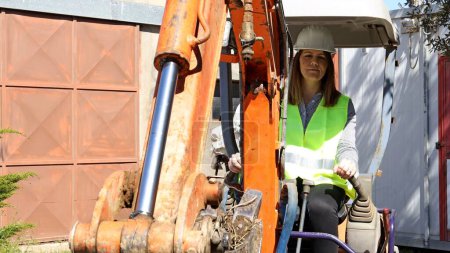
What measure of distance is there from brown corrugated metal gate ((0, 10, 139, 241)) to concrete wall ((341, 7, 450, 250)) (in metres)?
Result: 2.98

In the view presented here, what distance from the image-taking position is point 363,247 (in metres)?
4.20

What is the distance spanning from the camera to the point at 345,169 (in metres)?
3.76

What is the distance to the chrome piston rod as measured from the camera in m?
2.10

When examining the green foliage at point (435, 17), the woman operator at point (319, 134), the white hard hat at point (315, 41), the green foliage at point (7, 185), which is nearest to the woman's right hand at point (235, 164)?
the woman operator at point (319, 134)

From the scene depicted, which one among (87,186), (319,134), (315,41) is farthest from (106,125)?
(319,134)

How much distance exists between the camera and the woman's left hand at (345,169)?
3764mm

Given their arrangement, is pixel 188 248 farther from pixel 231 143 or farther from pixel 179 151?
pixel 231 143

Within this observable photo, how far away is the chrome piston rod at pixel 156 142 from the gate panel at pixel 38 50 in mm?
6368

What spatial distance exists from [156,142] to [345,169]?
1.79 metres

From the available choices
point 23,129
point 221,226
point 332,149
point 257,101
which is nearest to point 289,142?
point 332,149

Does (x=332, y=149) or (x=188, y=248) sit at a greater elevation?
(x=332, y=149)

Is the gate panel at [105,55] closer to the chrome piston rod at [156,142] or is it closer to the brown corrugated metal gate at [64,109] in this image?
the brown corrugated metal gate at [64,109]

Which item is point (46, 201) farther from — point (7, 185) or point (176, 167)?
point (176, 167)

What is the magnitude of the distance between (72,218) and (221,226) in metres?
6.67
